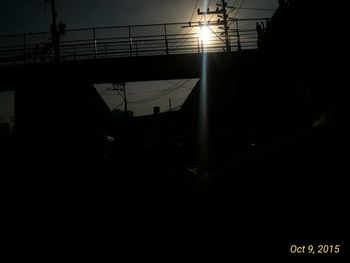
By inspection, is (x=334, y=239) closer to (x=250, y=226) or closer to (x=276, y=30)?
(x=250, y=226)

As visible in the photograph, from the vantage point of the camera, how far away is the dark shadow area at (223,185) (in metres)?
4.36

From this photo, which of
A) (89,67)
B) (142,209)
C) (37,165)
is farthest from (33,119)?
(142,209)

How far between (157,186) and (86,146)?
40.9 ft

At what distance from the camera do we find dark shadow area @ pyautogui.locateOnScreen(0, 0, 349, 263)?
4.36 m

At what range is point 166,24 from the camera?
1848cm

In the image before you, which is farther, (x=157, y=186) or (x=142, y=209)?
(x=157, y=186)

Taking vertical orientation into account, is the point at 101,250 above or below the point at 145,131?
below

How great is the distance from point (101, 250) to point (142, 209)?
79.6 inches

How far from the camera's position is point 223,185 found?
610 centimetres

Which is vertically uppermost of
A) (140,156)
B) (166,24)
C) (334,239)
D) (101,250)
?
(166,24)

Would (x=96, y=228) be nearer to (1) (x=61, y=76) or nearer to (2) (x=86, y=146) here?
(1) (x=61, y=76)

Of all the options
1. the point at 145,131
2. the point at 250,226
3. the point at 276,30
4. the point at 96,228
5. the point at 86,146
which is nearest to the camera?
the point at 250,226

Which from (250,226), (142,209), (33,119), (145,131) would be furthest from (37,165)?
(145,131)

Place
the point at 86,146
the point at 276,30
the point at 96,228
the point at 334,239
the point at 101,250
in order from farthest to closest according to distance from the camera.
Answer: the point at 86,146, the point at 276,30, the point at 96,228, the point at 101,250, the point at 334,239
